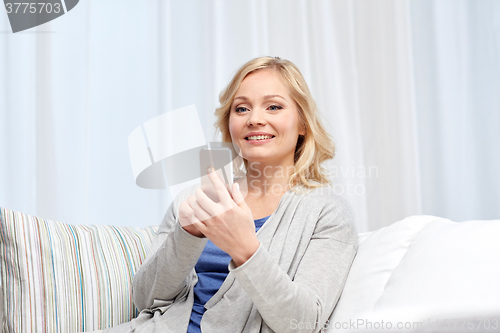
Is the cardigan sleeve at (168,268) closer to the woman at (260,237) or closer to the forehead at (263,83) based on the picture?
the woman at (260,237)

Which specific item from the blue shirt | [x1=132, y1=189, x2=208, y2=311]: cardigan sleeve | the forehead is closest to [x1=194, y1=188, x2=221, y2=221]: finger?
[x1=132, y1=189, x2=208, y2=311]: cardigan sleeve

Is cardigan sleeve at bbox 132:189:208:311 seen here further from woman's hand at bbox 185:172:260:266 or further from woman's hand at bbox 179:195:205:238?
woman's hand at bbox 185:172:260:266

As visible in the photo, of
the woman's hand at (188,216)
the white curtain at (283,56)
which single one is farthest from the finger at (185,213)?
the white curtain at (283,56)

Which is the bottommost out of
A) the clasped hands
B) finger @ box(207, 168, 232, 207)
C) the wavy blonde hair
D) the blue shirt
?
the blue shirt

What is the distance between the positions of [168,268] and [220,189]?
0.25 metres

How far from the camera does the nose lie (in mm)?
935

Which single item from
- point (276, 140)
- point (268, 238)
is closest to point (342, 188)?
point (276, 140)

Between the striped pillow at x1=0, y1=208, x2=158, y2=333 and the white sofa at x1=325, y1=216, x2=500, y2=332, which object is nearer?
the white sofa at x1=325, y1=216, x2=500, y2=332

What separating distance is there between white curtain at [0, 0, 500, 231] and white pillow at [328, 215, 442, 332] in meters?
0.71

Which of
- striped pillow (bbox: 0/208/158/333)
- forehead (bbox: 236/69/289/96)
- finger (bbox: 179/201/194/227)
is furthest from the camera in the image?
forehead (bbox: 236/69/289/96)

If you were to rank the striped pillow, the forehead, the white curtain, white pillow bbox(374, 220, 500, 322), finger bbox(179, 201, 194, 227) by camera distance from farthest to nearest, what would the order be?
the white curtain → the forehead → the striped pillow → finger bbox(179, 201, 194, 227) → white pillow bbox(374, 220, 500, 322)

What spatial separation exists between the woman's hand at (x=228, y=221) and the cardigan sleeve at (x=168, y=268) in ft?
0.37

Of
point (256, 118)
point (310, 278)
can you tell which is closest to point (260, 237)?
point (310, 278)

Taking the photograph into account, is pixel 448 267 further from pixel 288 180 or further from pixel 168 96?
pixel 168 96
